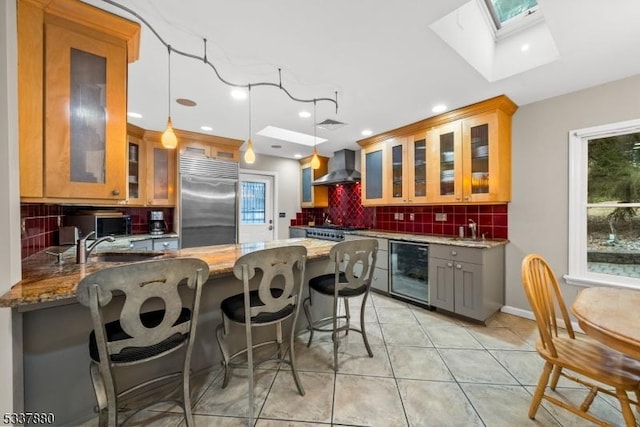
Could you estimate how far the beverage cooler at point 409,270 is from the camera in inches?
126

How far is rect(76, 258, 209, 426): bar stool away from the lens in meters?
1.05

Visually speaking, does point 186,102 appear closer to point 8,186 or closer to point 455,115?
point 8,186

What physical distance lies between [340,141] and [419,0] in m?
2.94

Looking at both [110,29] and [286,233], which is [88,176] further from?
[286,233]

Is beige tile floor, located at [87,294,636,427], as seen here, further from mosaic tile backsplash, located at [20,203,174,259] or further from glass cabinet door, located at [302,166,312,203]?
glass cabinet door, located at [302,166,312,203]

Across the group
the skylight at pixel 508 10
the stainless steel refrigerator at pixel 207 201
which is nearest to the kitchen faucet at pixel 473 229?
the skylight at pixel 508 10

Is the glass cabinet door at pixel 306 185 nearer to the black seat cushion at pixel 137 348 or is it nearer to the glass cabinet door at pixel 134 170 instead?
the glass cabinet door at pixel 134 170

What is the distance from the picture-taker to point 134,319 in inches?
45.1

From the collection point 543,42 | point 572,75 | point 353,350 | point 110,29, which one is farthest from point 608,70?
point 110,29

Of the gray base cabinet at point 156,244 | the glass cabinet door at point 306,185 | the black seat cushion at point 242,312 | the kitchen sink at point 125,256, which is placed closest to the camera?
the black seat cushion at point 242,312

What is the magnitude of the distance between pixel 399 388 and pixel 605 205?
2.66 meters

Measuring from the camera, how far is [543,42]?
2.05 metres

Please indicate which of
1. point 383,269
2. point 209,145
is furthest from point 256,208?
point 383,269

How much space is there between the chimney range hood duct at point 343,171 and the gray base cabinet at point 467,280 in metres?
2.01
